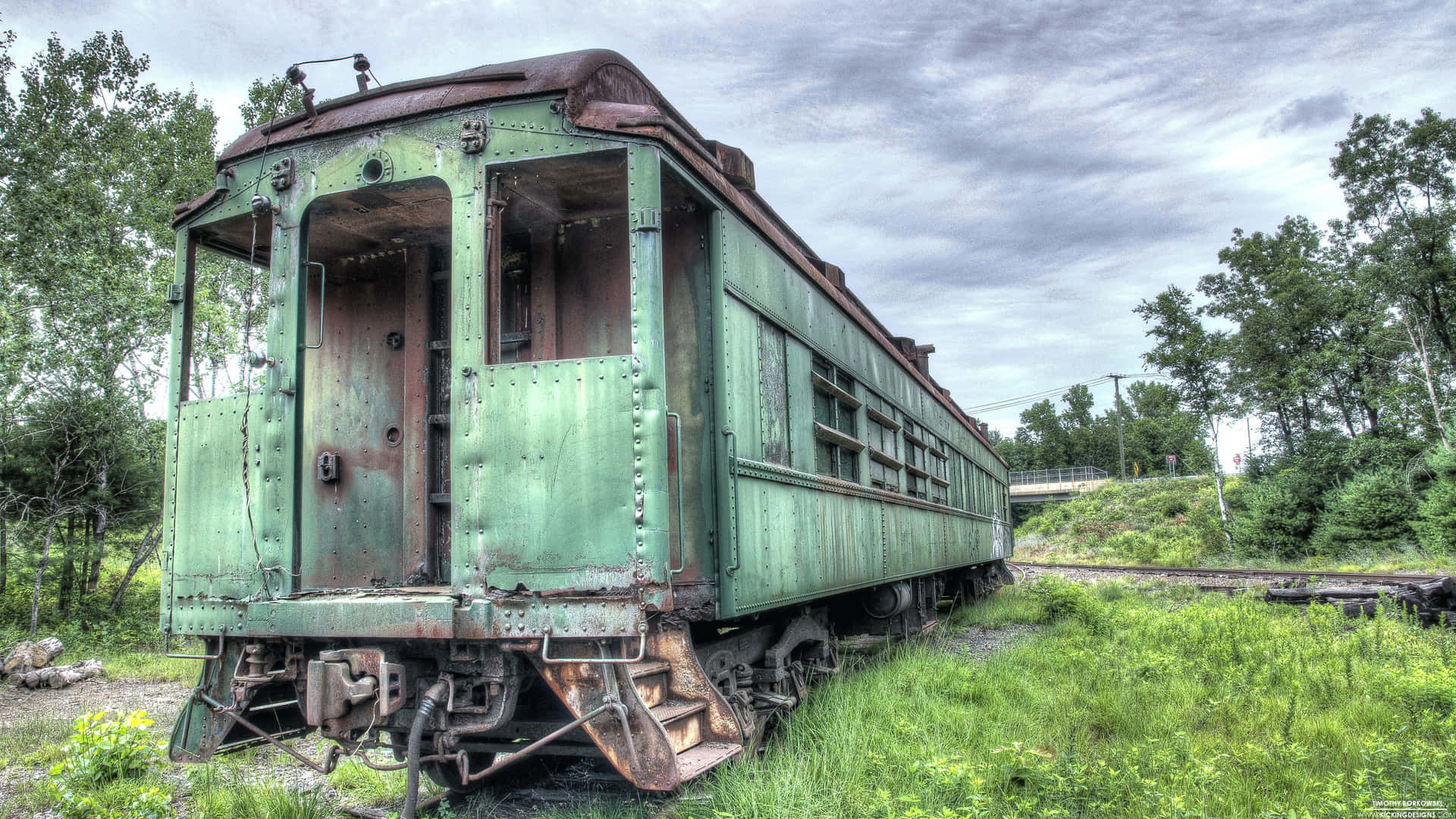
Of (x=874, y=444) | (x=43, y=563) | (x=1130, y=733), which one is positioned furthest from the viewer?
(x=43, y=563)

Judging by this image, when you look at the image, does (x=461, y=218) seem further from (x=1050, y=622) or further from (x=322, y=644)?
(x=1050, y=622)

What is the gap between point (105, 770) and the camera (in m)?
4.74

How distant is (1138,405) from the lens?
77500 mm

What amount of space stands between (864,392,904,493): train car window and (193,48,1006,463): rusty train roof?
2.41 m

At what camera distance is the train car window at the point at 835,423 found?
583 centimetres

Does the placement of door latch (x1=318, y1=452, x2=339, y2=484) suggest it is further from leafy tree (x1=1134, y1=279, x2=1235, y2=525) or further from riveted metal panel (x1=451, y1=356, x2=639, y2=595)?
leafy tree (x1=1134, y1=279, x2=1235, y2=525)

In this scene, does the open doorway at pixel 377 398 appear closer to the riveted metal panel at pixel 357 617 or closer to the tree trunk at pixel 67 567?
the riveted metal panel at pixel 357 617

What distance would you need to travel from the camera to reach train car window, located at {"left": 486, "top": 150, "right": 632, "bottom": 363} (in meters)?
4.62

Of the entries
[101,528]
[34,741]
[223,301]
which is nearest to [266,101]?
[223,301]

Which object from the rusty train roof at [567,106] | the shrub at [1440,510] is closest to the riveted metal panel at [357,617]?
the rusty train roof at [567,106]

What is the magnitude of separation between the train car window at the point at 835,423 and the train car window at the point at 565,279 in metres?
1.66

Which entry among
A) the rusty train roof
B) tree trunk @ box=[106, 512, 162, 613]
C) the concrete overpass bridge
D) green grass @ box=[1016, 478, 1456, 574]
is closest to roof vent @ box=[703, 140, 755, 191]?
the rusty train roof

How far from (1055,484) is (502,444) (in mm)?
50616

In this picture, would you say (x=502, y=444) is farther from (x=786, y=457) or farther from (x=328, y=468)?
(x=786, y=457)
